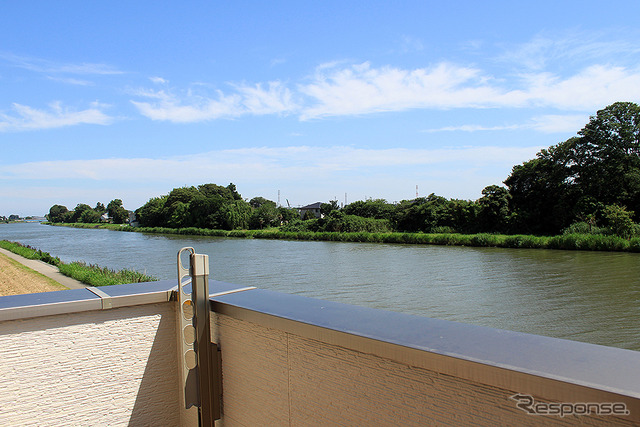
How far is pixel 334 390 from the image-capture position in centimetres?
138

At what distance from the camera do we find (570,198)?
98.7 feet

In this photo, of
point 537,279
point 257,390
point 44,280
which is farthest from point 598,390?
point 537,279

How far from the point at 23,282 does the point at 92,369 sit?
13.5 metres

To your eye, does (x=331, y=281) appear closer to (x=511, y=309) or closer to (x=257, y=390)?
(x=511, y=309)

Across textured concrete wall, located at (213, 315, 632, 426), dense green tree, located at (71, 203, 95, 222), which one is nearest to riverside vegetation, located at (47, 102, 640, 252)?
textured concrete wall, located at (213, 315, 632, 426)

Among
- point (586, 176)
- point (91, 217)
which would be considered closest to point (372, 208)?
point (586, 176)

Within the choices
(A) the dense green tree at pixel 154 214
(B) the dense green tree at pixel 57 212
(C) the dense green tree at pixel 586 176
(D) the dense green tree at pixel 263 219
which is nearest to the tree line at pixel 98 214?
(B) the dense green tree at pixel 57 212

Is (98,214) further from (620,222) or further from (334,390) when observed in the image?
(334,390)

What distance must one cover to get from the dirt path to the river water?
14.5ft

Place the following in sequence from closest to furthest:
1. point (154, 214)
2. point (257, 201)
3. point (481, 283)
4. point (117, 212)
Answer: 1. point (481, 283)
2. point (154, 214)
3. point (257, 201)
4. point (117, 212)

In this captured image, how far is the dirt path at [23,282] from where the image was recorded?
1138 centimetres

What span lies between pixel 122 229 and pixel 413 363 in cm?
8115

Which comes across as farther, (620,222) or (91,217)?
(91,217)

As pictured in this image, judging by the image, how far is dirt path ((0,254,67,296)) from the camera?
37.3ft
